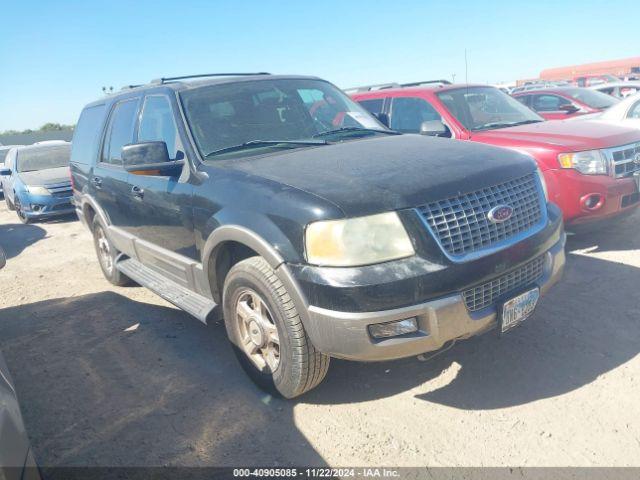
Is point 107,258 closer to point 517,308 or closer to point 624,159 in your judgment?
point 517,308

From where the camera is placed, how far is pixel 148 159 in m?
3.44

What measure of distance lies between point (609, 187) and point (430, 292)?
3369 millimetres

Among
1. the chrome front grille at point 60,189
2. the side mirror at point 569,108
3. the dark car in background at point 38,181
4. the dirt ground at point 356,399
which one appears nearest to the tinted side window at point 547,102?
the side mirror at point 569,108

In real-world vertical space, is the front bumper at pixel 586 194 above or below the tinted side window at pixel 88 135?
below

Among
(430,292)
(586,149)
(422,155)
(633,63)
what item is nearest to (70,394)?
(430,292)

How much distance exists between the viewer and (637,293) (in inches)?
163

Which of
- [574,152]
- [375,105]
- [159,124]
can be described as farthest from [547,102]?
[159,124]

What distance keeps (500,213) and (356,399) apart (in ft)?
4.46

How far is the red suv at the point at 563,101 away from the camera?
9336 mm

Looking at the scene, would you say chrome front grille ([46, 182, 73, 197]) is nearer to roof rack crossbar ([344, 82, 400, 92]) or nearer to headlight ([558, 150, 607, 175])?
roof rack crossbar ([344, 82, 400, 92])

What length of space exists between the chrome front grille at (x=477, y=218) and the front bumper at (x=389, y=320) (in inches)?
11.2

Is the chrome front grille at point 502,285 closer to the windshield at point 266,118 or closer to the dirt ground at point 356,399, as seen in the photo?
the dirt ground at point 356,399

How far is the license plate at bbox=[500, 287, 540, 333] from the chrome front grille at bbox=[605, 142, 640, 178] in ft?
9.24

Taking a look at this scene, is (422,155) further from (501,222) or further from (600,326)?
(600,326)
